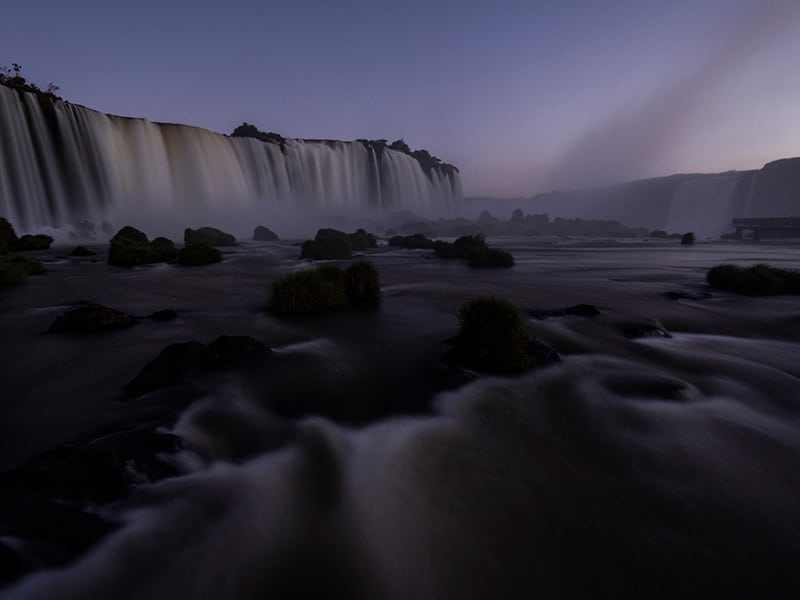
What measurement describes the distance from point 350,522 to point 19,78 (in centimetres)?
4985

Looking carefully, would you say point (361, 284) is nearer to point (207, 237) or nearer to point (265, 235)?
point (207, 237)

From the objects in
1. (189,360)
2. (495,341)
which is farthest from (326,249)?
(495,341)

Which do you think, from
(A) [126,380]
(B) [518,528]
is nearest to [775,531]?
(B) [518,528]

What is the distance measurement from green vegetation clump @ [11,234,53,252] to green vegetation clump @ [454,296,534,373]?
27.0 metres

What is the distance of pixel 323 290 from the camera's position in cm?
956

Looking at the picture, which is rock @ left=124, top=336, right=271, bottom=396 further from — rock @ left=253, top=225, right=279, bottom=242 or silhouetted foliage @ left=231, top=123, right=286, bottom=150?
silhouetted foliage @ left=231, top=123, right=286, bottom=150

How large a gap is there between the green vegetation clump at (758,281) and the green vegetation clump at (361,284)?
1092 centimetres

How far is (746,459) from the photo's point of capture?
3.75 metres

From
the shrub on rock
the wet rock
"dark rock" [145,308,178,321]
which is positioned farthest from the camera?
the shrub on rock

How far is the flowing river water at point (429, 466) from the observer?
2.47 meters

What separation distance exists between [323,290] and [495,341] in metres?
4.99

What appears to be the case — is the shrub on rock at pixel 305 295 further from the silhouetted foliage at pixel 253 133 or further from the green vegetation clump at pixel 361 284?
the silhouetted foliage at pixel 253 133

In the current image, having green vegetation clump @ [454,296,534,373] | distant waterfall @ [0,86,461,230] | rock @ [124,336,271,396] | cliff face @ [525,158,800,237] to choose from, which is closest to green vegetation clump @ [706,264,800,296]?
green vegetation clump @ [454,296,534,373]

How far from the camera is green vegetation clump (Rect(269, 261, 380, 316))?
9398mm
